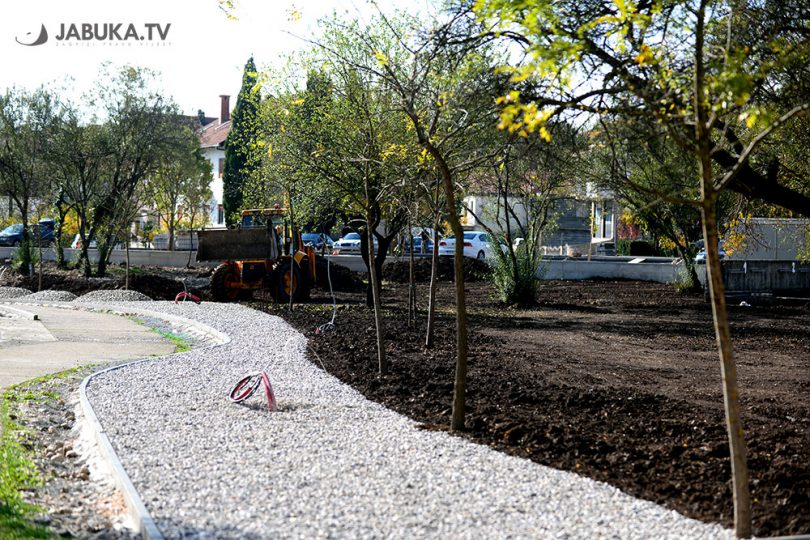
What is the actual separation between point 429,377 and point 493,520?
575cm

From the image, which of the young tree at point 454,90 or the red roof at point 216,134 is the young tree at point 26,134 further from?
the red roof at point 216,134

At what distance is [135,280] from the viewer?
29531mm

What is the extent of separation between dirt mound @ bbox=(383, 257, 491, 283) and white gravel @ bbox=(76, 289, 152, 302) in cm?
1101

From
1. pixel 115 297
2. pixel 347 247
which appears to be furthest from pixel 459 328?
pixel 347 247

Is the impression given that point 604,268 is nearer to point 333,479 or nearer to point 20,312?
point 20,312

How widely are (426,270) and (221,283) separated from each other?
465 inches

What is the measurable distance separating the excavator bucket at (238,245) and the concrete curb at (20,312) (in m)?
4.76

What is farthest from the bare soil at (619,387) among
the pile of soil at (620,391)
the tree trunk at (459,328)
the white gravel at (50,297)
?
the white gravel at (50,297)

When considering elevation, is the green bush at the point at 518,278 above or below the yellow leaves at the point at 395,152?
below

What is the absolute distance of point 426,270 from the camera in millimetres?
35844

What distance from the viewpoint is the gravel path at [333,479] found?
579 centimetres

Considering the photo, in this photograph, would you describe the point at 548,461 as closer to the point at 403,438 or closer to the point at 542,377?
the point at 403,438

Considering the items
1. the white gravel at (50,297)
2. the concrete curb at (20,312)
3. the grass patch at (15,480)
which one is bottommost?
the grass patch at (15,480)

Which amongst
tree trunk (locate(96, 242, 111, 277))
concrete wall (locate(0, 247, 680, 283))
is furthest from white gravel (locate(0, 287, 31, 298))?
concrete wall (locate(0, 247, 680, 283))
